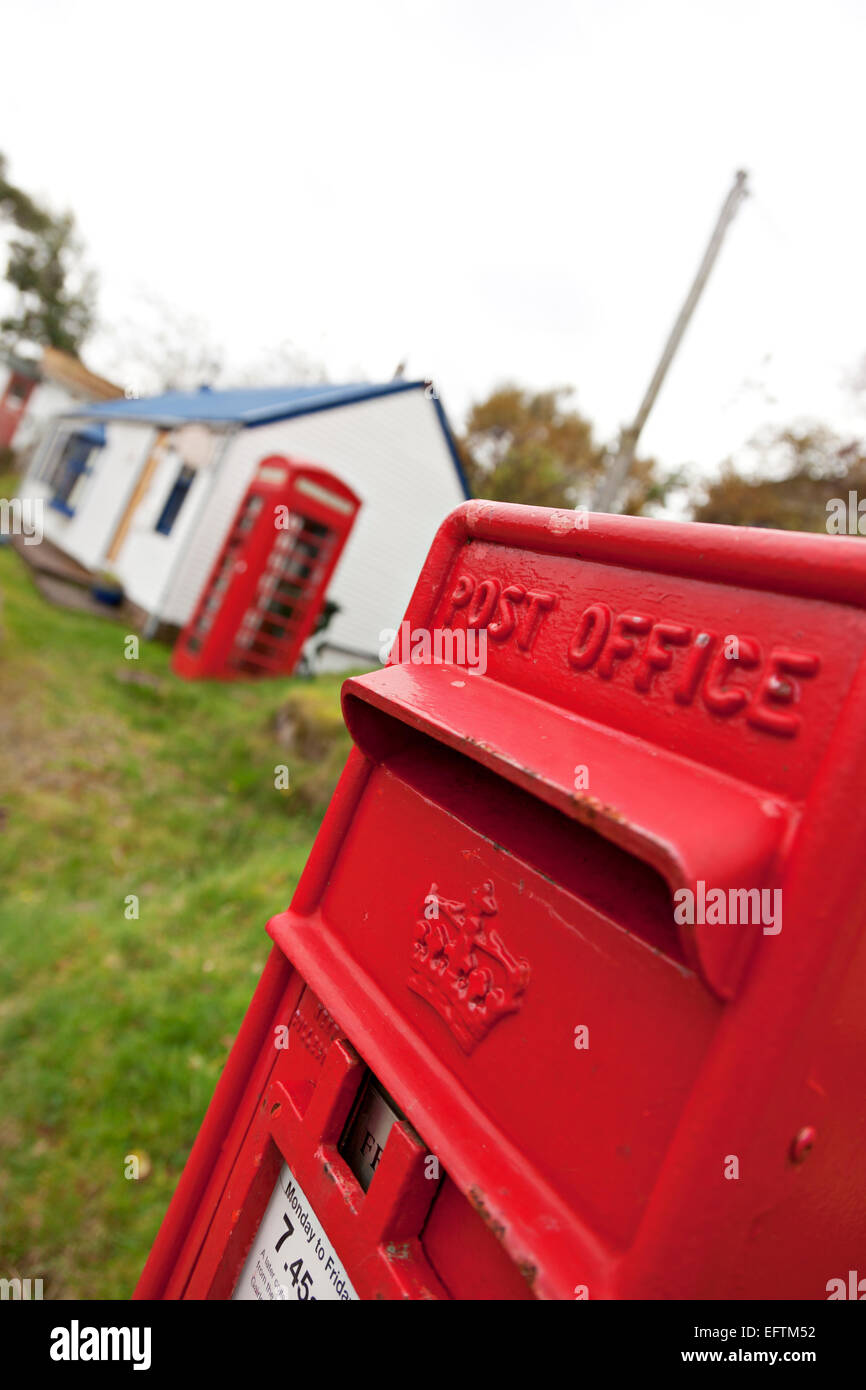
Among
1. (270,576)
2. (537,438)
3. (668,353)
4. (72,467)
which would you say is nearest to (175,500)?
(270,576)

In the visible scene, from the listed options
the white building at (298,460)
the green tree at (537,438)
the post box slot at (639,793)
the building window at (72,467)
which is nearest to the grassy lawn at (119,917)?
the post box slot at (639,793)

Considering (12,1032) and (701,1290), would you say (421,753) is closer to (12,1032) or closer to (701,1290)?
(701,1290)

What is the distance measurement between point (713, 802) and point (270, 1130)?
1.17m

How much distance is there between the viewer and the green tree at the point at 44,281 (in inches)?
1326

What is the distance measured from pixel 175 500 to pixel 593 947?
43.8 feet

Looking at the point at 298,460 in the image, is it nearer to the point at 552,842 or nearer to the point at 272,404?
the point at 272,404

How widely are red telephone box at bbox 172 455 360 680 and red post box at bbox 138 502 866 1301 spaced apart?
8.52 m

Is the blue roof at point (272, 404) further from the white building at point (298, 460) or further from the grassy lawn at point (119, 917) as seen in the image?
the grassy lawn at point (119, 917)

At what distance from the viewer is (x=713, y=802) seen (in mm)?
890

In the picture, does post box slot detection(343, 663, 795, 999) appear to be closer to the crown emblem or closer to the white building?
the crown emblem

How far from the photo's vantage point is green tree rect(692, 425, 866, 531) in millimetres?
9602

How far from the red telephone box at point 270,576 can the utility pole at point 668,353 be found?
379 centimetres

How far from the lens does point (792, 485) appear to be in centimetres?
1194
